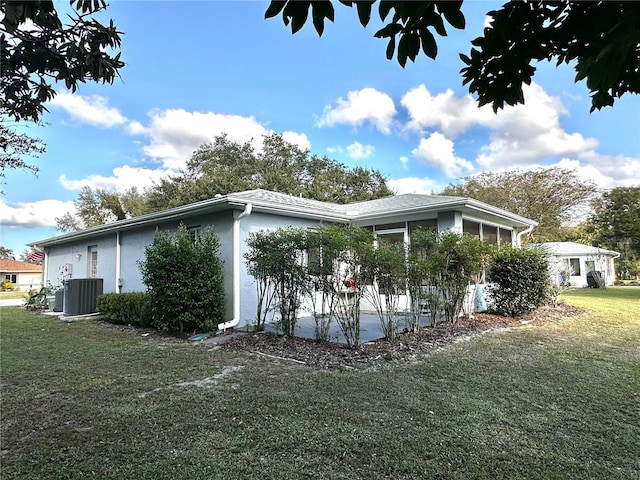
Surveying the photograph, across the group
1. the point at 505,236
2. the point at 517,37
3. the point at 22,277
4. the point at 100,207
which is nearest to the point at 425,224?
the point at 505,236

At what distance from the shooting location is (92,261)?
13.9 meters

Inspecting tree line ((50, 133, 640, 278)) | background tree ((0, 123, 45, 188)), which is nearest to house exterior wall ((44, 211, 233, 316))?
background tree ((0, 123, 45, 188))

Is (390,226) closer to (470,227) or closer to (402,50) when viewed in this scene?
(470,227)

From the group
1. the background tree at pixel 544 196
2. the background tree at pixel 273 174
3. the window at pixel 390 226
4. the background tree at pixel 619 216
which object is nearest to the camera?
the window at pixel 390 226

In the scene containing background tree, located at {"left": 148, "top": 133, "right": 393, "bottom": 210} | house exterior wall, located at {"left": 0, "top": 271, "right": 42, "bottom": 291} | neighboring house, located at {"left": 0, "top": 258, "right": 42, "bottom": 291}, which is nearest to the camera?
background tree, located at {"left": 148, "top": 133, "right": 393, "bottom": 210}

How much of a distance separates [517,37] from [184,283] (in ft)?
22.6

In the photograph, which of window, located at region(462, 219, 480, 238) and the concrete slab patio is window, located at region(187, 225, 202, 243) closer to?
the concrete slab patio

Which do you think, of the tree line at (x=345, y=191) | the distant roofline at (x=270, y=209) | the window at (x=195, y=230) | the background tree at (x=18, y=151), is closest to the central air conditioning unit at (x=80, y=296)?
the distant roofline at (x=270, y=209)

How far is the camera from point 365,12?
5.51 ft

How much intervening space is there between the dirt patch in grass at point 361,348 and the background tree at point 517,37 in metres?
4.05

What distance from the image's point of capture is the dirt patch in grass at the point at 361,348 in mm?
5465

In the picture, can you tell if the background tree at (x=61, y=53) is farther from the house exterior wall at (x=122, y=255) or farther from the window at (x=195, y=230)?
the window at (x=195, y=230)

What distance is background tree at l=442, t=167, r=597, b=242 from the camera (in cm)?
2278

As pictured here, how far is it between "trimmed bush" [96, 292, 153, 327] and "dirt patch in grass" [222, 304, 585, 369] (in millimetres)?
3274
